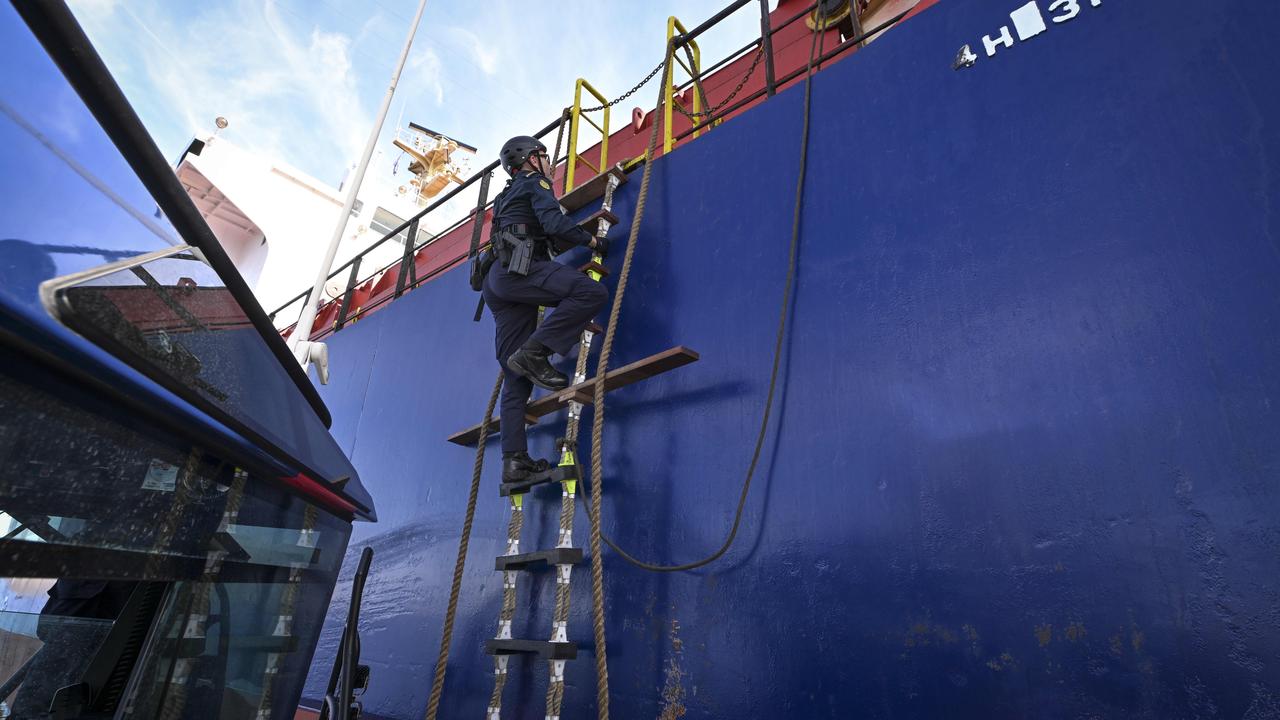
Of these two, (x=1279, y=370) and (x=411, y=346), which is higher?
(x=411, y=346)

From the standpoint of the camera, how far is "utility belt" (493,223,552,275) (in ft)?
9.87

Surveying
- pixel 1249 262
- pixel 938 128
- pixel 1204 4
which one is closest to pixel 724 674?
pixel 1249 262

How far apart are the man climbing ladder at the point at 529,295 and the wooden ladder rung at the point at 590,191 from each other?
294 millimetres

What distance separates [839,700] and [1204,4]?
238 centimetres

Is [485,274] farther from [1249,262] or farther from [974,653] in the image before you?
[1249,262]

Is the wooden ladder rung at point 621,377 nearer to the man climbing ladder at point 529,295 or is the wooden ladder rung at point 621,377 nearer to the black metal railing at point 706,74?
the man climbing ladder at point 529,295

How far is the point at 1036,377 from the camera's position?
191cm

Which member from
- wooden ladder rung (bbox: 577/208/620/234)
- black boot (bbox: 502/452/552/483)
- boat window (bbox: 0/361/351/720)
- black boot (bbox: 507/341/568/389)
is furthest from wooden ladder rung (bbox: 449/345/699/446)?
boat window (bbox: 0/361/351/720)

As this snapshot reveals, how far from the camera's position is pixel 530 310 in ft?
10.9

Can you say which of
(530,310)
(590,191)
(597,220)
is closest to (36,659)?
(530,310)

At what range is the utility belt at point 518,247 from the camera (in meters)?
3.01

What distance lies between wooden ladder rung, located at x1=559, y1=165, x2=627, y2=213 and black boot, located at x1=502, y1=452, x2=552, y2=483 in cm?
151

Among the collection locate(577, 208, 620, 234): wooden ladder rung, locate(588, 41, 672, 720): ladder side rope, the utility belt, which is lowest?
locate(588, 41, 672, 720): ladder side rope

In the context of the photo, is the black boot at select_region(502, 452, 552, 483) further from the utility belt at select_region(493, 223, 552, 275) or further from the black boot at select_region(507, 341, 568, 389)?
the utility belt at select_region(493, 223, 552, 275)
